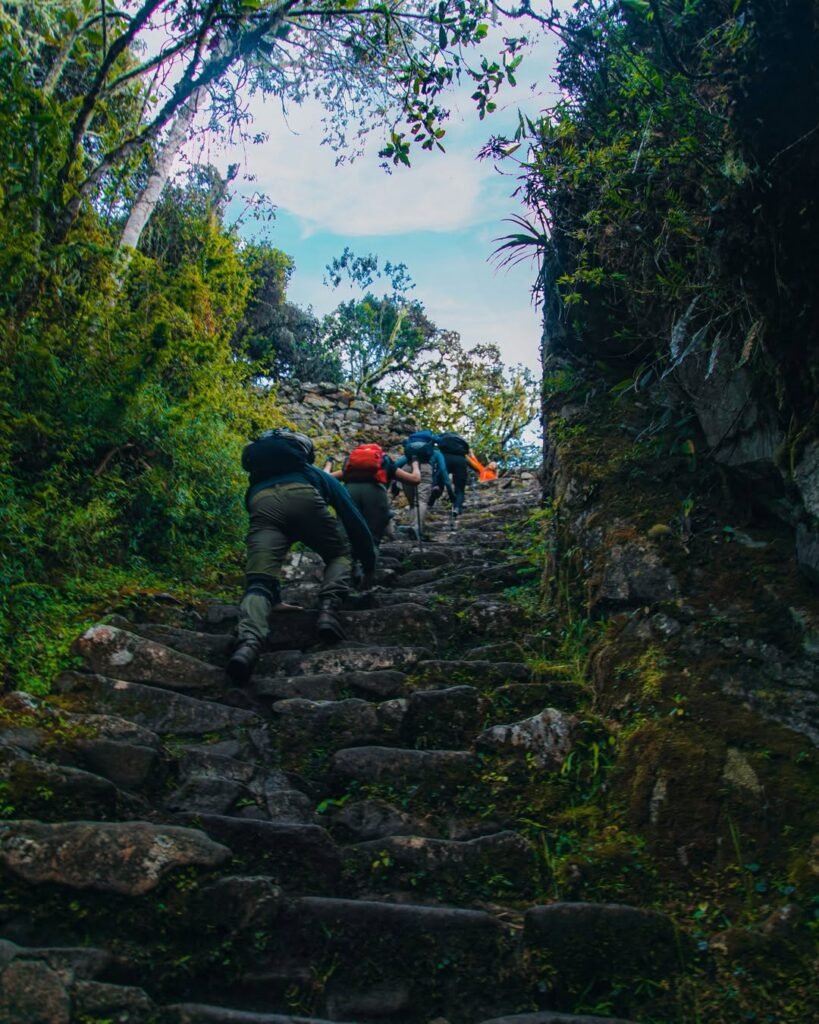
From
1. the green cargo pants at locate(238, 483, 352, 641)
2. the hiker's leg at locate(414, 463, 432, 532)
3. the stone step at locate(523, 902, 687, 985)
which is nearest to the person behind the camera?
the stone step at locate(523, 902, 687, 985)

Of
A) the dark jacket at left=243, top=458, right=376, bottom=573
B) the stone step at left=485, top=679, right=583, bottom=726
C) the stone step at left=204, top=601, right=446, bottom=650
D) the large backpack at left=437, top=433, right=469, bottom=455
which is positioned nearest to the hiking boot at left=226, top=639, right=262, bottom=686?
the stone step at left=204, top=601, right=446, bottom=650

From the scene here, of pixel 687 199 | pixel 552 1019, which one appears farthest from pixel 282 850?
pixel 687 199

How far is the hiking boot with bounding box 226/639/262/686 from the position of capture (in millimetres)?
4633

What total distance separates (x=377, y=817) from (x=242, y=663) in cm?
150

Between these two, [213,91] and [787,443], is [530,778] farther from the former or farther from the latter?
[213,91]

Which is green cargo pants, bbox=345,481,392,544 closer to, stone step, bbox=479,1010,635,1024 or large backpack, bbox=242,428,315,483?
large backpack, bbox=242,428,315,483

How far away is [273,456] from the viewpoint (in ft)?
18.6

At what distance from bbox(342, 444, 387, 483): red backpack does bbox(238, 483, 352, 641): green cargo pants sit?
158cm

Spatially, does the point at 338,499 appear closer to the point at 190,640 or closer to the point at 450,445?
the point at 190,640

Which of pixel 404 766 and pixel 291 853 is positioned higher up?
Answer: pixel 404 766

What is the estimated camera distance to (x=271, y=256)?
680 inches

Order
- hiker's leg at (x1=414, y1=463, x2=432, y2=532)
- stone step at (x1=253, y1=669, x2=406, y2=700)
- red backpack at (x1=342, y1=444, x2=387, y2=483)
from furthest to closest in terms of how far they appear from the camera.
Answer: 1. hiker's leg at (x1=414, y1=463, x2=432, y2=532)
2. red backpack at (x1=342, y1=444, x2=387, y2=483)
3. stone step at (x1=253, y1=669, x2=406, y2=700)

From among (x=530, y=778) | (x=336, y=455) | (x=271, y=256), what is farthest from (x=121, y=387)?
(x=271, y=256)

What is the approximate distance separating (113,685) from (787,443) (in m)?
3.57
